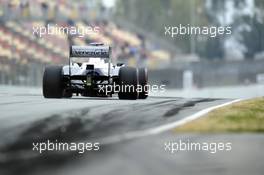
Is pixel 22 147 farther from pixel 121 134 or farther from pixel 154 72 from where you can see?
pixel 154 72

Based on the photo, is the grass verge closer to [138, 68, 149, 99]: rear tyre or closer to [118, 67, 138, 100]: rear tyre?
[118, 67, 138, 100]: rear tyre


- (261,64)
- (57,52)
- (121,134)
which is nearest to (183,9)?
(261,64)

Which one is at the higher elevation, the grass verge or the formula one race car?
the formula one race car

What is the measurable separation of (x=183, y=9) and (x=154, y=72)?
22.0 metres

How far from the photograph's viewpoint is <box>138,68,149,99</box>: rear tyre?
58.4 ft

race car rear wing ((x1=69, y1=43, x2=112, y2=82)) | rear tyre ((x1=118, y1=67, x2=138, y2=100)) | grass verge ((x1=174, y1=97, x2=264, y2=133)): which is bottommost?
grass verge ((x1=174, y1=97, x2=264, y2=133))

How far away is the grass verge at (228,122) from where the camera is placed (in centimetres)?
880

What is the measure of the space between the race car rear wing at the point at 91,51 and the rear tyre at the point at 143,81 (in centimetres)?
111

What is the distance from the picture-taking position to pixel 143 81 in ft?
59.0

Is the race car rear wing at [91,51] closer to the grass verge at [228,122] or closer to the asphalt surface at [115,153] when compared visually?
the grass verge at [228,122]

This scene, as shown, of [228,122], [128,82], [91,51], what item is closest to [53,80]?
[91,51]

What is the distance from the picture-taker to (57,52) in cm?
4697

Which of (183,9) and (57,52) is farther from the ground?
(183,9)

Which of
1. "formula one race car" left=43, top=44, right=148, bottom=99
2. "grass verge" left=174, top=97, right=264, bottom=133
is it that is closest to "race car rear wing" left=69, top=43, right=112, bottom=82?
"formula one race car" left=43, top=44, right=148, bottom=99
